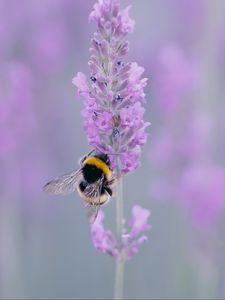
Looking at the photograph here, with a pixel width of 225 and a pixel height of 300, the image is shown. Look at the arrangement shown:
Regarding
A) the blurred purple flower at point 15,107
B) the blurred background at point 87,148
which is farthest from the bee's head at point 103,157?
the blurred purple flower at point 15,107

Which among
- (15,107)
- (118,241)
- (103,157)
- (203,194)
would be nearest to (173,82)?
(203,194)

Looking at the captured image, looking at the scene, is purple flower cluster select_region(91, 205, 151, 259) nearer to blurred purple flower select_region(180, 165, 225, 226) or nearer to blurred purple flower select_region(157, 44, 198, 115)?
blurred purple flower select_region(180, 165, 225, 226)

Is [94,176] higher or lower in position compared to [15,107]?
lower

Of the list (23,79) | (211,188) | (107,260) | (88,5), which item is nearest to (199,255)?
(211,188)

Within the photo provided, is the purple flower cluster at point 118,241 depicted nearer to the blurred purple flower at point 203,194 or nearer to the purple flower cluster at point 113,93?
the purple flower cluster at point 113,93

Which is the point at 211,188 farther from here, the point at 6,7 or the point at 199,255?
the point at 6,7

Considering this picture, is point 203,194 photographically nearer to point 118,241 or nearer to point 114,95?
point 118,241
